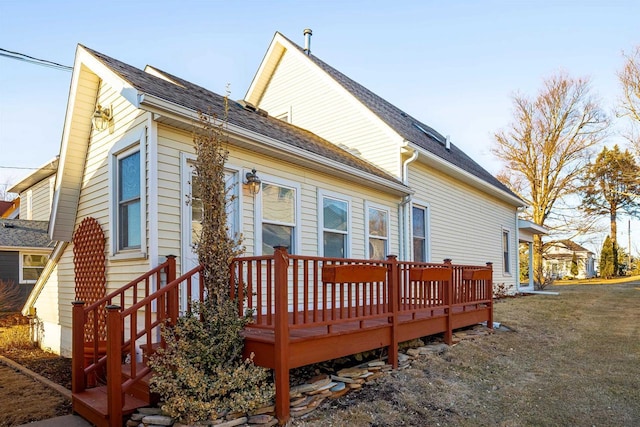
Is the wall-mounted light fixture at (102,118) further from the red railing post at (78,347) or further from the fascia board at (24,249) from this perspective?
the fascia board at (24,249)

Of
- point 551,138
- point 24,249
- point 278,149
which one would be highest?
point 551,138

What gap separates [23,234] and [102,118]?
10830mm

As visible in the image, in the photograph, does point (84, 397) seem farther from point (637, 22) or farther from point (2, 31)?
point (637, 22)

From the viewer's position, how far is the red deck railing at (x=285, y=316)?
4129 millimetres

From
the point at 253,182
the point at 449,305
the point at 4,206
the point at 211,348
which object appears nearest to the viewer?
the point at 211,348

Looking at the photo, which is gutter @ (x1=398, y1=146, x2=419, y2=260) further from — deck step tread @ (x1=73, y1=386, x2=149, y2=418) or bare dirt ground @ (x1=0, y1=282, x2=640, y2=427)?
deck step tread @ (x1=73, y1=386, x2=149, y2=418)

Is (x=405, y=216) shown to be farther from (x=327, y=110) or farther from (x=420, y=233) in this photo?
(x=327, y=110)

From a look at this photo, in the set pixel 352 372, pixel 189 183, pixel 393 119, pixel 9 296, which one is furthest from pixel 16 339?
pixel 393 119

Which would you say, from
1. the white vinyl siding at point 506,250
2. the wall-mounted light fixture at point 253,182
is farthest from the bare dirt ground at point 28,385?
the white vinyl siding at point 506,250

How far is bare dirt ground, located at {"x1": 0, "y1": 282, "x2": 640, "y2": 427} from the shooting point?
4496 millimetres

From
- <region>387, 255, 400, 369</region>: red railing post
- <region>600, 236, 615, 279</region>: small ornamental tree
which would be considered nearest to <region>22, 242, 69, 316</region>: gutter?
<region>387, 255, 400, 369</region>: red railing post

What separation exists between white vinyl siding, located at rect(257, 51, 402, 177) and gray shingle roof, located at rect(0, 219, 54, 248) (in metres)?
8.59

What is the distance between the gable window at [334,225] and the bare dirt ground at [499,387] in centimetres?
251

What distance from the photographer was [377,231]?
904 cm
